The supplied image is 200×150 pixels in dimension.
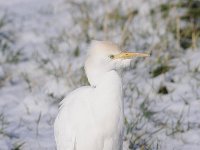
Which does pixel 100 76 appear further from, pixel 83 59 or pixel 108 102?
pixel 83 59

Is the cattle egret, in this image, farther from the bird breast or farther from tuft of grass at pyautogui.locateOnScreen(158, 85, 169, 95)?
tuft of grass at pyautogui.locateOnScreen(158, 85, 169, 95)

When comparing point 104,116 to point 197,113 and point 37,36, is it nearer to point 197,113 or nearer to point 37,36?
point 197,113

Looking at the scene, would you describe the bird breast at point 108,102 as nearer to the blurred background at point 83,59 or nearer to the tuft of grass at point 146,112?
the blurred background at point 83,59

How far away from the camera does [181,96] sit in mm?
4449

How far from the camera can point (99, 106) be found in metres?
3.10

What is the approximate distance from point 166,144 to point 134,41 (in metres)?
1.69

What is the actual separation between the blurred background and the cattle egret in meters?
0.67

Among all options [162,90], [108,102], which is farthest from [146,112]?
[108,102]

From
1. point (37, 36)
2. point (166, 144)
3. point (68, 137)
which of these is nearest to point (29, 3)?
point (37, 36)

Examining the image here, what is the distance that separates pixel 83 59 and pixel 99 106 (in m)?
2.09

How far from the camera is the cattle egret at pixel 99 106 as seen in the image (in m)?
3.09

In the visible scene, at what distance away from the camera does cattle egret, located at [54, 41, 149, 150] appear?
3094 mm

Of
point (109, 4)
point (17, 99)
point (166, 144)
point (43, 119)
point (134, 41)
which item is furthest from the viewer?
point (109, 4)

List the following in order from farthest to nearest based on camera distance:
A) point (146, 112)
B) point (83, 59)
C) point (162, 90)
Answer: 1. point (83, 59)
2. point (162, 90)
3. point (146, 112)
